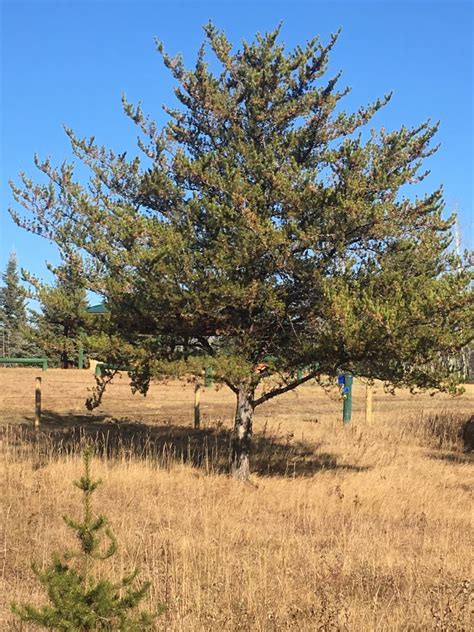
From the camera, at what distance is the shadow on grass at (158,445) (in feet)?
36.8

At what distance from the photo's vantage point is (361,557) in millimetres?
6188

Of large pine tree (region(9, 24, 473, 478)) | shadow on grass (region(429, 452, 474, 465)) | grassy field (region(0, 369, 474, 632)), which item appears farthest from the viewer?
shadow on grass (region(429, 452, 474, 465))

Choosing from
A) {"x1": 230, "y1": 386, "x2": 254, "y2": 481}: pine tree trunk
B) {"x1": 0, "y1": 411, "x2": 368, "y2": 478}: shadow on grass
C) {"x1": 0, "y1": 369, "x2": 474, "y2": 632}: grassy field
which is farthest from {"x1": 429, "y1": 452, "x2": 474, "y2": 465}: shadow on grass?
{"x1": 230, "y1": 386, "x2": 254, "y2": 481}: pine tree trunk

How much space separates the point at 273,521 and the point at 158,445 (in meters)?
5.90

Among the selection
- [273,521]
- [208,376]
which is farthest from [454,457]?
[273,521]

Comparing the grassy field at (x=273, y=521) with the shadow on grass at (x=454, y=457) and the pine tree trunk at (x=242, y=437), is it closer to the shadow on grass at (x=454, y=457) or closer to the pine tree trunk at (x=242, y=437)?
the shadow on grass at (x=454, y=457)

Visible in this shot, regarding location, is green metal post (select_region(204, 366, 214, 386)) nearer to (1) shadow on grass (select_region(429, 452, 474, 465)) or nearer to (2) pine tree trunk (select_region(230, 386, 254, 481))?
(2) pine tree trunk (select_region(230, 386, 254, 481))

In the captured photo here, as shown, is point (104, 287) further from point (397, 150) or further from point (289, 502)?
point (397, 150)

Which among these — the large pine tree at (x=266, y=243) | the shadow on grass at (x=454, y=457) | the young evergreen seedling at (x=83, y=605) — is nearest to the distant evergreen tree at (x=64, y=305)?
the large pine tree at (x=266, y=243)

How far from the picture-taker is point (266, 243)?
8.92m

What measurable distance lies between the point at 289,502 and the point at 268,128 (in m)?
5.85

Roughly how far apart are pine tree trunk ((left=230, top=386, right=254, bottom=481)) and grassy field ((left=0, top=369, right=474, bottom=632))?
22 cm

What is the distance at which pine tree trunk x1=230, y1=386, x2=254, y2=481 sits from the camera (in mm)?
10406

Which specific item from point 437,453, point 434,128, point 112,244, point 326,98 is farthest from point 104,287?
point 437,453
